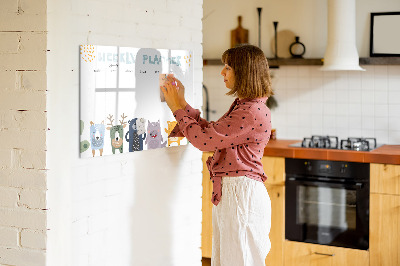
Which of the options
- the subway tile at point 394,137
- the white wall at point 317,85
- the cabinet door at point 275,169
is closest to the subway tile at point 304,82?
the white wall at point 317,85

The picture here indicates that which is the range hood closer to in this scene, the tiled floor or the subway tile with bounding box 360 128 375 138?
the subway tile with bounding box 360 128 375 138

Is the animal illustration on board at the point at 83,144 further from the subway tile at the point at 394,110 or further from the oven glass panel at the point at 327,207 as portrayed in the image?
the subway tile at the point at 394,110

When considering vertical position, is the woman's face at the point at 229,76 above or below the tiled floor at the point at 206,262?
above

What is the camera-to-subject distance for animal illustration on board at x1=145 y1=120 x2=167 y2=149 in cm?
292

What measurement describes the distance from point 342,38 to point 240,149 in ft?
7.01

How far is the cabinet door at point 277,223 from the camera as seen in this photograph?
4484 millimetres

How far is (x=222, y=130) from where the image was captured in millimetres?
2732

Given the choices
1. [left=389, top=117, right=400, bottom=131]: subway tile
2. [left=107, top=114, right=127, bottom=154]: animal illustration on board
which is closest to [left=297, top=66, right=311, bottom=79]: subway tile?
[left=389, top=117, right=400, bottom=131]: subway tile

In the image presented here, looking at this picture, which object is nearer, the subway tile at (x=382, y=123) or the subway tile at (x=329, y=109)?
the subway tile at (x=382, y=123)

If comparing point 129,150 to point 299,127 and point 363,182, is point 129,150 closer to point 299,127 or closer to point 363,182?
point 363,182

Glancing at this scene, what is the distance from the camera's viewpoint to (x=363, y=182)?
420 centimetres

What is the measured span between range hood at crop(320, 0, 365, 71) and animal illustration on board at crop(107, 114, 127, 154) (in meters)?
2.30

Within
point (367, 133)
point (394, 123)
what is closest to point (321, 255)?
point (367, 133)

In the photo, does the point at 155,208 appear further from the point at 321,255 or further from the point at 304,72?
the point at 304,72
